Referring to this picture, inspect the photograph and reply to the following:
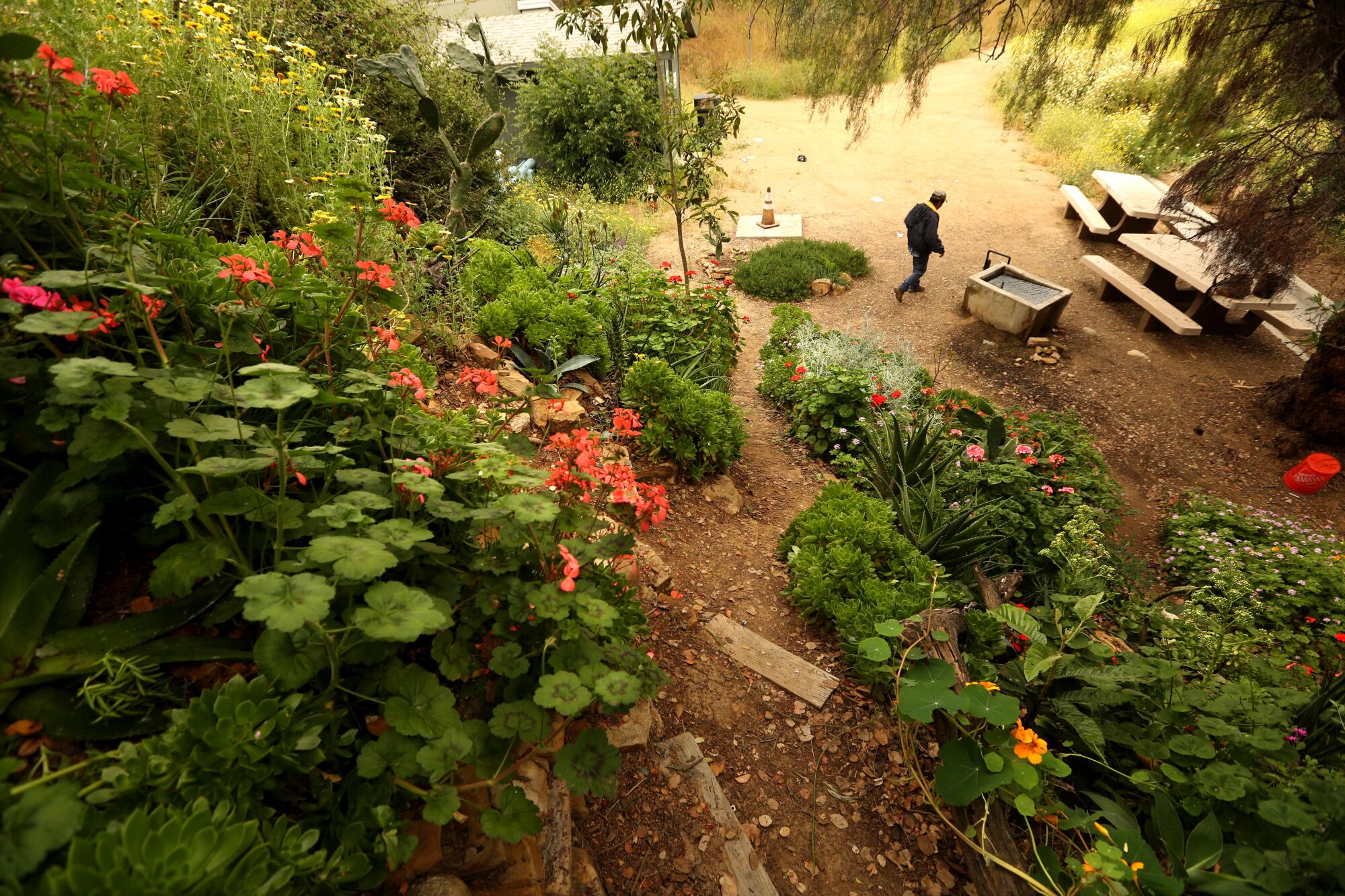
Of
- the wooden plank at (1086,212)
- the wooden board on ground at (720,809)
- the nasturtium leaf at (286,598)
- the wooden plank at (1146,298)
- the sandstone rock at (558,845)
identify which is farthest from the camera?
the wooden plank at (1086,212)

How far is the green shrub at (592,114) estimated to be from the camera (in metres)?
10.0

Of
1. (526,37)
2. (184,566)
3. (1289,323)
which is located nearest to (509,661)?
(184,566)

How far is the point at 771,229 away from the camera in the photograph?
1016 cm

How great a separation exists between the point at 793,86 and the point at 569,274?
1590 cm

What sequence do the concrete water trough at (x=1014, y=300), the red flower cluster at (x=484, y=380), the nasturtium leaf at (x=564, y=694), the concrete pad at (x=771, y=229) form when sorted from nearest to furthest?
1. the nasturtium leaf at (x=564, y=694)
2. the red flower cluster at (x=484, y=380)
3. the concrete water trough at (x=1014, y=300)
4. the concrete pad at (x=771, y=229)

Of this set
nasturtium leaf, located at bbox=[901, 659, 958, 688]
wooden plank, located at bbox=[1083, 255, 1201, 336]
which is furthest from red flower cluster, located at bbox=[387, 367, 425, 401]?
wooden plank, located at bbox=[1083, 255, 1201, 336]

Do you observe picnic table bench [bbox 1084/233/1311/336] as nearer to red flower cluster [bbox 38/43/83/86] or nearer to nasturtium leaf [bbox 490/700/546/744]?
nasturtium leaf [bbox 490/700/546/744]

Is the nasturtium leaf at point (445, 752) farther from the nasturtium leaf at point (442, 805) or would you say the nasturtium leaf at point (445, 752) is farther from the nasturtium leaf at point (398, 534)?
the nasturtium leaf at point (398, 534)

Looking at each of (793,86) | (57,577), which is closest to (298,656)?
(57,577)

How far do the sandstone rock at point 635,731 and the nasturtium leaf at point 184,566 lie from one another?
1281 millimetres

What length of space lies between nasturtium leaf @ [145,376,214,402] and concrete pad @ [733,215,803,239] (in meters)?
9.53

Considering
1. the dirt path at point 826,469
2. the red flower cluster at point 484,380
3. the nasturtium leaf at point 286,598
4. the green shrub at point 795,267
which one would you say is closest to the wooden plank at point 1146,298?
the dirt path at point 826,469

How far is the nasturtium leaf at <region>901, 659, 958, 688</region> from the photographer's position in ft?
7.03

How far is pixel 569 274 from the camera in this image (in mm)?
5250
